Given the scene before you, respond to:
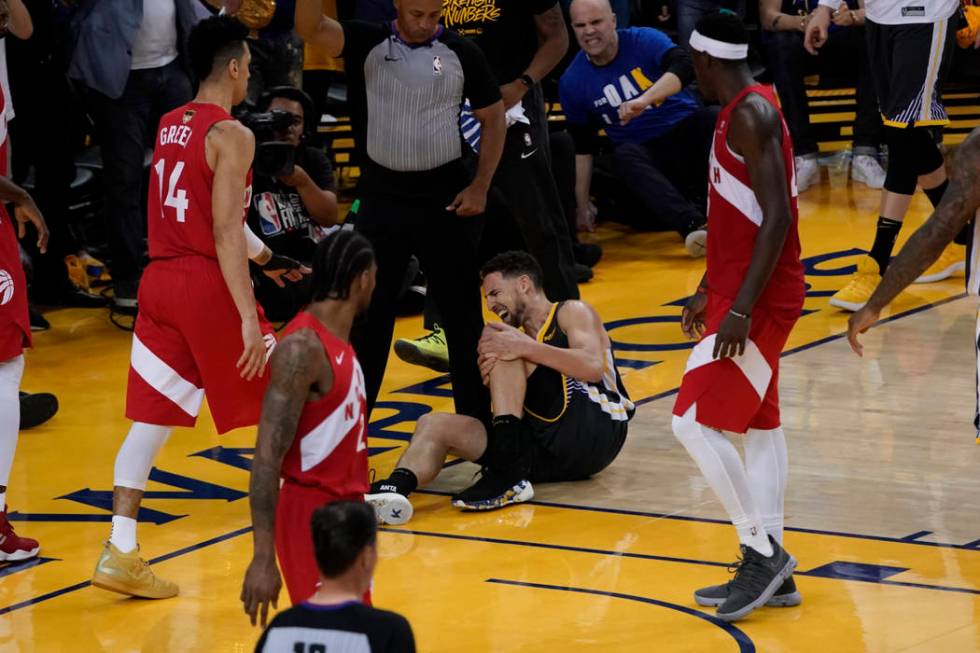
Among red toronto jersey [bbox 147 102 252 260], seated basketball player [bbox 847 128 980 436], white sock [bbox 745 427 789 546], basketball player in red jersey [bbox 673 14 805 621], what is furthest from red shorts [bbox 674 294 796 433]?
red toronto jersey [bbox 147 102 252 260]

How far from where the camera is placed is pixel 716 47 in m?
5.42

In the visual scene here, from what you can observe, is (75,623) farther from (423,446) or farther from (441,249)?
(441,249)

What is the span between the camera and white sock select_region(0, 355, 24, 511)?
6164mm

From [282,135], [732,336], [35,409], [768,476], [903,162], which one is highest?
[732,336]

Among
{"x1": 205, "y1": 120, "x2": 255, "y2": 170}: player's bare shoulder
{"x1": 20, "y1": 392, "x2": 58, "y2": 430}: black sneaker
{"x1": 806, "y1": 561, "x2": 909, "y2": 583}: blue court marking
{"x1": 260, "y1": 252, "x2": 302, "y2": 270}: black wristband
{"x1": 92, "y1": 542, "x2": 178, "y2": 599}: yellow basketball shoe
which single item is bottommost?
{"x1": 20, "y1": 392, "x2": 58, "y2": 430}: black sneaker

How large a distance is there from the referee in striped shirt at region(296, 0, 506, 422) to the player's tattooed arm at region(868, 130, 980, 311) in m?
2.27

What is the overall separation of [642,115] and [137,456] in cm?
623

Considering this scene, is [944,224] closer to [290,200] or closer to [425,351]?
[425,351]

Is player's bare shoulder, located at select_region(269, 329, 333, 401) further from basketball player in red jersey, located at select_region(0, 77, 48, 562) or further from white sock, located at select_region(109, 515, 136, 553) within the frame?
basketball player in red jersey, located at select_region(0, 77, 48, 562)

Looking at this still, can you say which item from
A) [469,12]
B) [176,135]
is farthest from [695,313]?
[469,12]

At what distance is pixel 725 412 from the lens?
213 inches

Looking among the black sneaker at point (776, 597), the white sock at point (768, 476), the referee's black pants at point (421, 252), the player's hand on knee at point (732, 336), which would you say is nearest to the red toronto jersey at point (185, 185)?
the referee's black pants at point (421, 252)

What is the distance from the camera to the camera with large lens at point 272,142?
8.30m

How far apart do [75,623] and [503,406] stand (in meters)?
1.96
